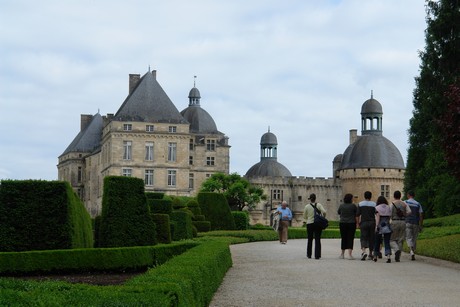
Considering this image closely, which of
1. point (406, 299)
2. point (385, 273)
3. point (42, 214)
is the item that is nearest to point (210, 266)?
point (406, 299)

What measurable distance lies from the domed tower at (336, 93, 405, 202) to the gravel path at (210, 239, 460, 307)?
6966cm

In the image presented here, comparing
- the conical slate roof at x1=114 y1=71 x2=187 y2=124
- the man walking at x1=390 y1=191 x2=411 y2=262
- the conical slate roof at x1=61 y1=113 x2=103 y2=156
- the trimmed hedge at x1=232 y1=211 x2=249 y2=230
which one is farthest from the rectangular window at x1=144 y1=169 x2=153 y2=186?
the man walking at x1=390 y1=191 x2=411 y2=262

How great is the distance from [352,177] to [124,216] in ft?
236

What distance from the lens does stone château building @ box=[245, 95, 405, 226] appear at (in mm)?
86125

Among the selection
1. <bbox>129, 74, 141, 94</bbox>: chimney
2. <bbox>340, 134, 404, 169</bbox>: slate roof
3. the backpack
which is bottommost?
the backpack

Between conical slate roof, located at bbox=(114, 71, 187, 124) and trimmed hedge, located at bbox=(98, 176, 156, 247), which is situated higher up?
conical slate roof, located at bbox=(114, 71, 187, 124)

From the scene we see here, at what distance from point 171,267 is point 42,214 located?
22.8 feet

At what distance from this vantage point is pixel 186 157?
69875 millimetres

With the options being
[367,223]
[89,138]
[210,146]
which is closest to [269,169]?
[210,146]

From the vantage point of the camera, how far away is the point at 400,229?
56.2 feet

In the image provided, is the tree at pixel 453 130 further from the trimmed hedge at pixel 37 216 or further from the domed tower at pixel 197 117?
the domed tower at pixel 197 117

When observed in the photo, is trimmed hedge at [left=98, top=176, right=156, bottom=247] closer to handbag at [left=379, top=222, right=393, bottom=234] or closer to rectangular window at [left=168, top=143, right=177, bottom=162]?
handbag at [left=379, top=222, right=393, bottom=234]

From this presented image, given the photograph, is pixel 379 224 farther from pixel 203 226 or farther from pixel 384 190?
pixel 384 190

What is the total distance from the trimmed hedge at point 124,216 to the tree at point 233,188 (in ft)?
163
